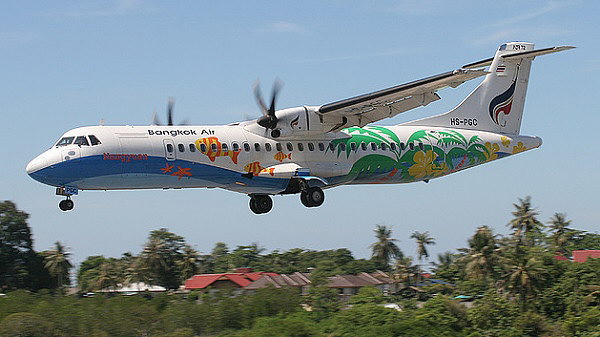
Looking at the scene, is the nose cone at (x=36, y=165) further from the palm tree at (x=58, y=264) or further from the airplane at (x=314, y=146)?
the palm tree at (x=58, y=264)

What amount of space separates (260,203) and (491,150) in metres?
8.78

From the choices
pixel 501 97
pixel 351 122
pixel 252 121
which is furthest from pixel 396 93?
pixel 501 97

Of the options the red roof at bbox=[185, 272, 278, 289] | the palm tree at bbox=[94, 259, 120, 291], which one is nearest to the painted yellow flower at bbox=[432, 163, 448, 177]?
the red roof at bbox=[185, 272, 278, 289]


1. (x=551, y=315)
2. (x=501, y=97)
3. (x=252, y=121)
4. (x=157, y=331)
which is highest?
(x=501, y=97)

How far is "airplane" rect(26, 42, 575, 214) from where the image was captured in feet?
81.1

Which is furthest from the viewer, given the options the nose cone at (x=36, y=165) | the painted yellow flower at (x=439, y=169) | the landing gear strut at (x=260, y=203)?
the painted yellow flower at (x=439, y=169)

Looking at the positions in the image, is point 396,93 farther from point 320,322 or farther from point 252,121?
point 320,322

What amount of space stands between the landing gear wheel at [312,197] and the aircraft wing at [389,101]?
215 centimetres

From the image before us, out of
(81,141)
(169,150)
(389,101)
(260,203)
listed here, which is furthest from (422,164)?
(81,141)

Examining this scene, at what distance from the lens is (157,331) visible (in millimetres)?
38562

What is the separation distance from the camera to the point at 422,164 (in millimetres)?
29656

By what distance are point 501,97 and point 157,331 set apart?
61.1 feet

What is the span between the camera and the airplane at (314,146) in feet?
81.1

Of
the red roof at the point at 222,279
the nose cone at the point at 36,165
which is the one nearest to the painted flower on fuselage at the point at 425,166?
the nose cone at the point at 36,165
